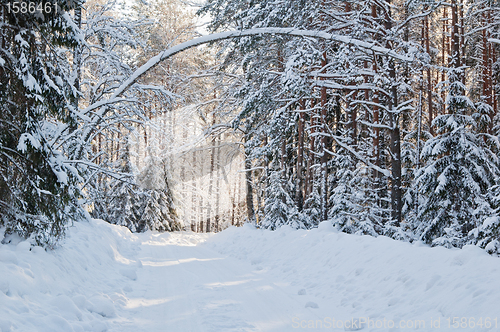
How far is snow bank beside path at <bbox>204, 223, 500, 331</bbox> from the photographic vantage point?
4.41m

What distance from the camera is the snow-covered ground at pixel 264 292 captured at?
438 centimetres

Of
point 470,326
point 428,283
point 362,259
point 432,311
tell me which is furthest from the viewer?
point 362,259

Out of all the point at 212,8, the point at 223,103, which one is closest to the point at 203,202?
the point at 223,103

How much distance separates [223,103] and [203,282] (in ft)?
51.9

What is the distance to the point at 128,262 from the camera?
9797mm

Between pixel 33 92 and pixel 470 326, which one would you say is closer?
pixel 470 326

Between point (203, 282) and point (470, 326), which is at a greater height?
point (470, 326)

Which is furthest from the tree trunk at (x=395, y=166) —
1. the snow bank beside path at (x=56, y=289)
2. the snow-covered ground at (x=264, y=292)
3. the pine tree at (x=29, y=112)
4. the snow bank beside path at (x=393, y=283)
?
the pine tree at (x=29, y=112)

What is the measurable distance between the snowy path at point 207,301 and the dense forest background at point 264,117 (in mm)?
2070

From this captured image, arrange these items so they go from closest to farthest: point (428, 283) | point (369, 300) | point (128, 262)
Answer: point (428, 283) < point (369, 300) < point (128, 262)

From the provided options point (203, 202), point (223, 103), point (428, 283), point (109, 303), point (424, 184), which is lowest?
point (203, 202)

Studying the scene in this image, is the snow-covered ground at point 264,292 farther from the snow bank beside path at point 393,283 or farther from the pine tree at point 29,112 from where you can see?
the pine tree at point 29,112

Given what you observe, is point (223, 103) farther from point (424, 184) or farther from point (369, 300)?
point (369, 300)

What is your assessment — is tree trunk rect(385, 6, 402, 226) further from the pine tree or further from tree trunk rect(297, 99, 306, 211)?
the pine tree
